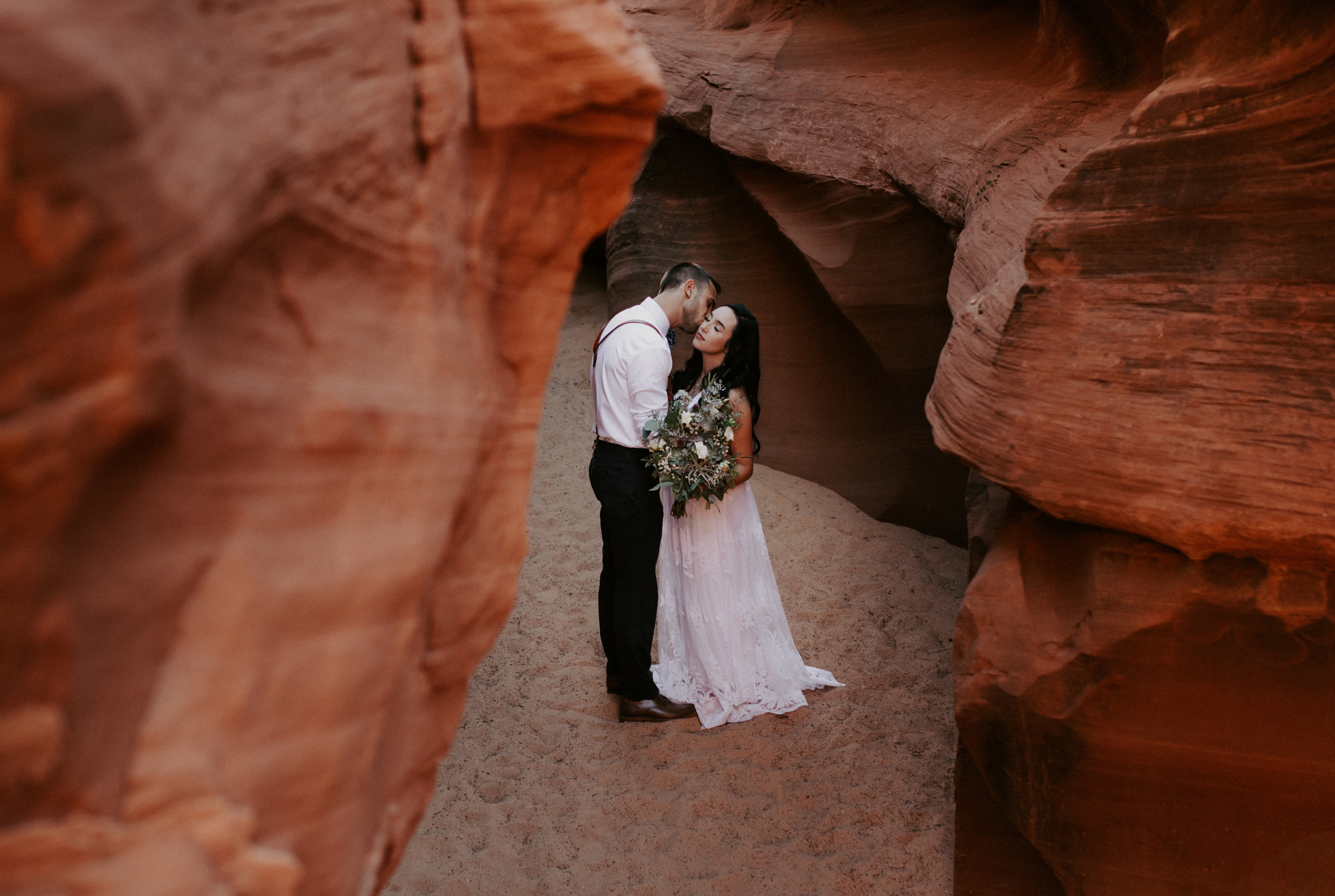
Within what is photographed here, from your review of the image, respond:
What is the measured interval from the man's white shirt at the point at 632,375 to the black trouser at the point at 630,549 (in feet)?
0.31

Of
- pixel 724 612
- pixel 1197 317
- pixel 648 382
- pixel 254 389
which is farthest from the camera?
pixel 724 612

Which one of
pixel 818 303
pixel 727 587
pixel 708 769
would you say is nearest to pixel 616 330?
pixel 727 587

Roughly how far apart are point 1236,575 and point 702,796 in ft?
7.21

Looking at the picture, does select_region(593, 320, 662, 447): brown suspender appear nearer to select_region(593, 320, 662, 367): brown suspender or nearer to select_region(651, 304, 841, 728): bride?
select_region(593, 320, 662, 367): brown suspender

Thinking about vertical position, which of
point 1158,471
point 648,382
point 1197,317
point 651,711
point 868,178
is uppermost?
point 868,178

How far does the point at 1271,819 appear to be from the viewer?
2.68 m

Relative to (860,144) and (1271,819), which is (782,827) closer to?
(1271,819)

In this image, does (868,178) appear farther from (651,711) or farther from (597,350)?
(651,711)

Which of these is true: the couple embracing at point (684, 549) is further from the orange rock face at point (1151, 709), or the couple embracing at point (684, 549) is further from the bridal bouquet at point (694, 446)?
the orange rock face at point (1151, 709)

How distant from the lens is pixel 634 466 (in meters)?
4.11

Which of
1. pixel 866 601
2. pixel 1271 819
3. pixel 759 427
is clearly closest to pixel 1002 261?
pixel 1271 819

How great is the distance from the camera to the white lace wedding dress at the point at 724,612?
4.39m

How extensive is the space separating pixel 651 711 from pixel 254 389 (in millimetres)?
3493

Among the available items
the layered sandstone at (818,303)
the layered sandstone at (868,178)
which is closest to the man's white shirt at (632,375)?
the layered sandstone at (868,178)
